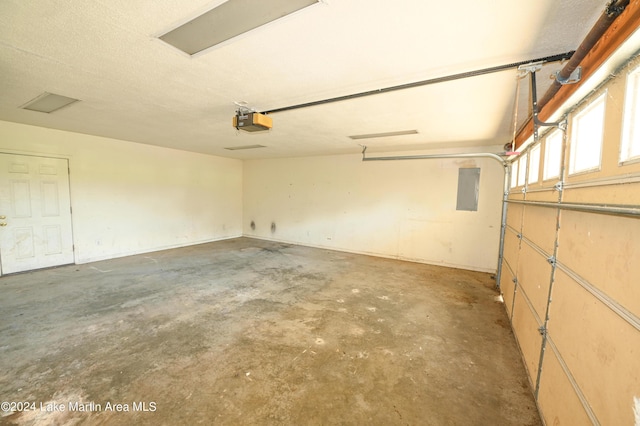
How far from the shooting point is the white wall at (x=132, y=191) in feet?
14.9

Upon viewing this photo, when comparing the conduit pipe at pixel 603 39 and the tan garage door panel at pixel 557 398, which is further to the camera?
the tan garage door panel at pixel 557 398

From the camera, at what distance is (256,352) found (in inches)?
88.2

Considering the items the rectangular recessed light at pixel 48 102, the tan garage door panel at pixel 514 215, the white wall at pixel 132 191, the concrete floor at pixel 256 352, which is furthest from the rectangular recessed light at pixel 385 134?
the white wall at pixel 132 191

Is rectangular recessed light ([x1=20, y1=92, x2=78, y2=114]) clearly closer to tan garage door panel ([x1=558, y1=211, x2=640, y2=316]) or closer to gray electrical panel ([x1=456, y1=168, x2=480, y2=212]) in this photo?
tan garage door panel ([x1=558, y1=211, x2=640, y2=316])

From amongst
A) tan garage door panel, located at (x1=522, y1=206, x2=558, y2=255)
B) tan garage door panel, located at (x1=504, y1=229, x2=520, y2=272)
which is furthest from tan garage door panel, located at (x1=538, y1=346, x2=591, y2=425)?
tan garage door panel, located at (x1=504, y1=229, x2=520, y2=272)

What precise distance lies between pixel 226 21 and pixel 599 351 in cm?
261

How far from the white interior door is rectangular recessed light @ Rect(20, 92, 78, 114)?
5.16 ft

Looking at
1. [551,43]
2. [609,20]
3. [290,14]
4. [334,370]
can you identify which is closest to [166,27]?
[290,14]

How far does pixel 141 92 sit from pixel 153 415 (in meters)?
2.90

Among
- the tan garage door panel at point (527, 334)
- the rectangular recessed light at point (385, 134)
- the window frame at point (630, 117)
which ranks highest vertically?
the rectangular recessed light at point (385, 134)

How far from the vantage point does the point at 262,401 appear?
1.72 m

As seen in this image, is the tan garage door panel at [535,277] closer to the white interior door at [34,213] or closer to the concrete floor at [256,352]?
the concrete floor at [256,352]

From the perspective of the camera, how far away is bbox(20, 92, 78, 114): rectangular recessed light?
280 centimetres

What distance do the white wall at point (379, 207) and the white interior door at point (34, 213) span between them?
4246 millimetres
